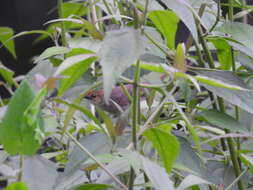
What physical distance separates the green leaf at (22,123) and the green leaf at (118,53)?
0.17 ft

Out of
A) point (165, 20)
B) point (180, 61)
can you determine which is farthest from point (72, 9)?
point (180, 61)

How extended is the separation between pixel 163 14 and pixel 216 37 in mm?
90

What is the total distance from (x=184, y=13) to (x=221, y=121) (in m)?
0.15

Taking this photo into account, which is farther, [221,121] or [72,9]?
[72,9]

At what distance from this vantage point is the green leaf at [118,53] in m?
0.38

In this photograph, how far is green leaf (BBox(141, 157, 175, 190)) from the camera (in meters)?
0.42

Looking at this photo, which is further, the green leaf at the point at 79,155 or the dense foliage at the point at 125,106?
the green leaf at the point at 79,155

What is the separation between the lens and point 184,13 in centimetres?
51

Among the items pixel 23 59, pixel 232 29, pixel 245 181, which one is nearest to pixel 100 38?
pixel 232 29

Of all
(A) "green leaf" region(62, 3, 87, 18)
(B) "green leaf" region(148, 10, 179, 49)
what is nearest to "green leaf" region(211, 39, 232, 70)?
(B) "green leaf" region(148, 10, 179, 49)

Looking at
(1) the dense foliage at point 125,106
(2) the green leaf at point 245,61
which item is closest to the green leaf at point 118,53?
(1) the dense foliage at point 125,106

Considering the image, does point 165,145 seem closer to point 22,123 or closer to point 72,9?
point 22,123

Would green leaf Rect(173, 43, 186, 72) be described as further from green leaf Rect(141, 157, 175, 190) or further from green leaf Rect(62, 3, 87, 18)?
green leaf Rect(62, 3, 87, 18)

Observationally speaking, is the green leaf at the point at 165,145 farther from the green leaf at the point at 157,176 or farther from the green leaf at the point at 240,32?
the green leaf at the point at 240,32
